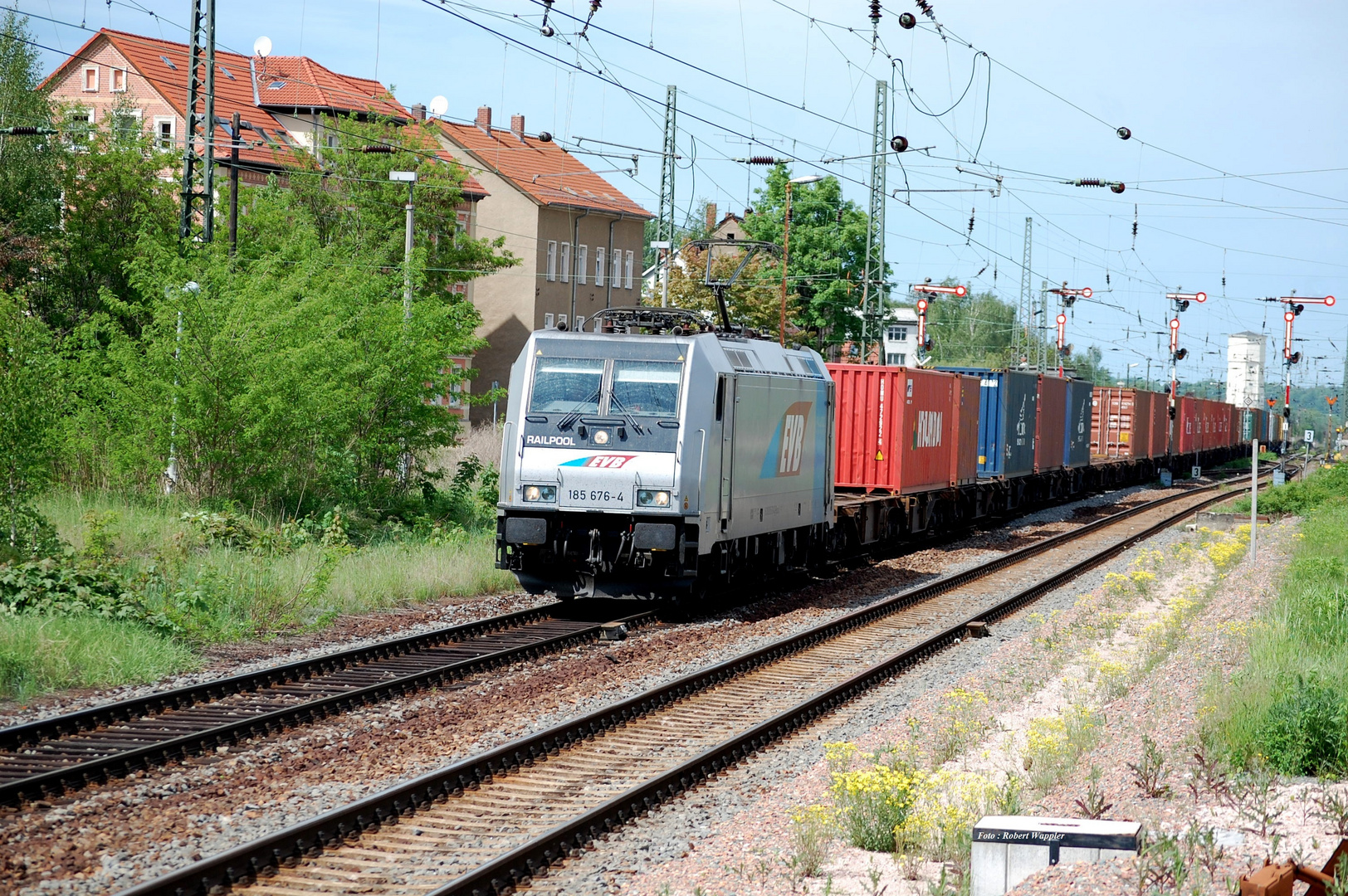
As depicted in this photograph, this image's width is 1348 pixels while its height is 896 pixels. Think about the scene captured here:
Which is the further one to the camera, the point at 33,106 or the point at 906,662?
the point at 33,106

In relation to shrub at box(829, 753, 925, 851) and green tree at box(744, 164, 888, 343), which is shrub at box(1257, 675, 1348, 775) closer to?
shrub at box(829, 753, 925, 851)

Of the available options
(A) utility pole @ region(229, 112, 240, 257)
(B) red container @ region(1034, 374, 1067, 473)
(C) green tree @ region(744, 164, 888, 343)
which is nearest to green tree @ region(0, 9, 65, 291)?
(A) utility pole @ region(229, 112, 240, 257)

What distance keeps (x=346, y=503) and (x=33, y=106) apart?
25.7 m

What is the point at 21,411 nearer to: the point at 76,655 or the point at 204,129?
the point at 76,655

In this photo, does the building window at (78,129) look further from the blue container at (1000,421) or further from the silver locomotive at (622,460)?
the silver locomotive at (622,460)

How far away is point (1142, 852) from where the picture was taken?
5871mm

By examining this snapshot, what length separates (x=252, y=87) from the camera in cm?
5234

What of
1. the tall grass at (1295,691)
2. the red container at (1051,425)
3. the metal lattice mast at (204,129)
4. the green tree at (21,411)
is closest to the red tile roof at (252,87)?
the red container at (1051,425)

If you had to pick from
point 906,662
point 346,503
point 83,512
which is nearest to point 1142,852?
point 906,662

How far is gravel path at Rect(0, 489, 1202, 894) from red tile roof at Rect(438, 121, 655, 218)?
143 ft

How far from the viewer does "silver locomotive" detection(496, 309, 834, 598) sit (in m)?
14.8

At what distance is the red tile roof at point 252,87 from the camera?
48.2 meters

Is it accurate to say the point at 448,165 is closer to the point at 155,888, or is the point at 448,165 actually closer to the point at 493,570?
the point at 493,570

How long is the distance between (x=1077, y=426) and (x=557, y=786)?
32.7 meters
